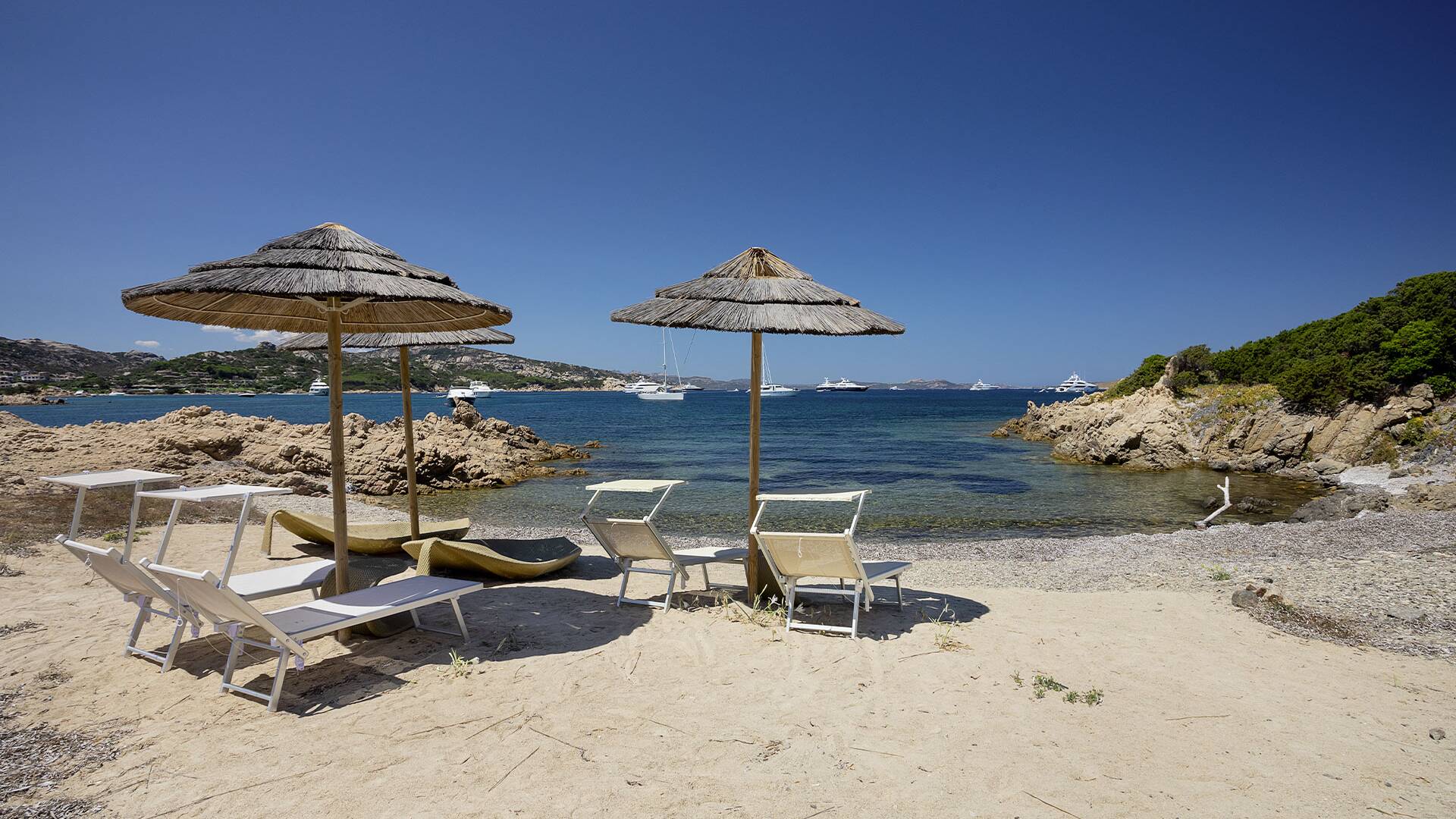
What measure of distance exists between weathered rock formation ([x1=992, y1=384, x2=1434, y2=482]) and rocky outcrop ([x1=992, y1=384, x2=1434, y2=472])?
0.09 feet

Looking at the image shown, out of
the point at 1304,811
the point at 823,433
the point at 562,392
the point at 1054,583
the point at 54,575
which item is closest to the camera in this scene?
the point at 1304,811

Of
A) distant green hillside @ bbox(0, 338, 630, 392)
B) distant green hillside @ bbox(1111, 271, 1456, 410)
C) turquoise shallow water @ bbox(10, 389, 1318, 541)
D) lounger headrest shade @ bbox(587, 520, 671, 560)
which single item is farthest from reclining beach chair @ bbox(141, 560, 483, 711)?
distant green hillside @ bbox(0, 338, 630, 392)

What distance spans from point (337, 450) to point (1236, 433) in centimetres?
2760

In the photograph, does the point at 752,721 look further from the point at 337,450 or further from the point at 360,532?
the point at 360,532

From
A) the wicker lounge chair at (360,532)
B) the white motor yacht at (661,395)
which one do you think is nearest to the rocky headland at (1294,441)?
the wicker lounge chair at (360,532)

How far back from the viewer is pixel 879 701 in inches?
158

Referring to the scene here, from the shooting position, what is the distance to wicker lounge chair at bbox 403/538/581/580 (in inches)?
247

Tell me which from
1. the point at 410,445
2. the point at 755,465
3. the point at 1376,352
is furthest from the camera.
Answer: the point at 1376,352

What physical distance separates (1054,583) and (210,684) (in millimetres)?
7477

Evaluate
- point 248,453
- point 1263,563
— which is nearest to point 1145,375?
point 1263,563

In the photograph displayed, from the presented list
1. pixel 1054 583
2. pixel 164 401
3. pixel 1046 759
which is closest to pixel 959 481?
pixel 1054 583

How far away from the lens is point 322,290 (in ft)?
13.6

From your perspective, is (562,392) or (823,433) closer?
(823,433)

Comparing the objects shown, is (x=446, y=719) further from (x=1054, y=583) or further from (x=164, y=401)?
(x=164, y=401)
